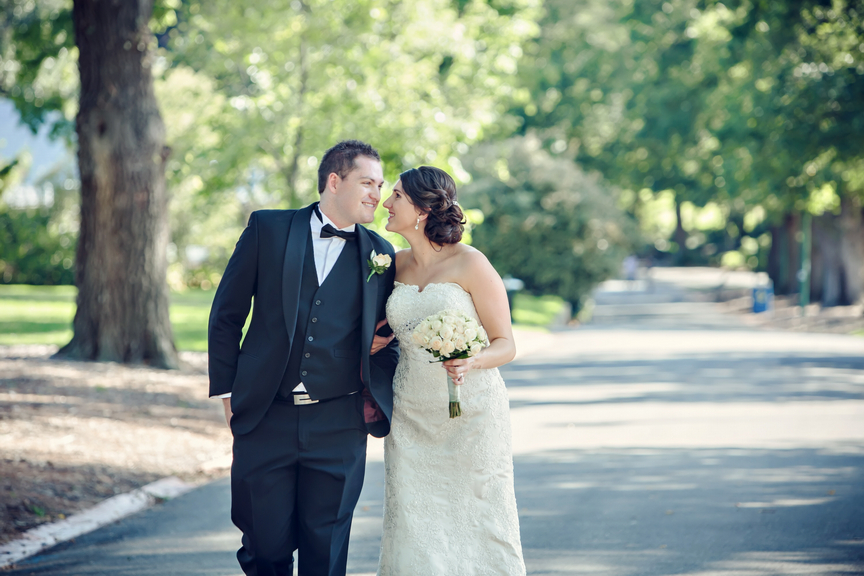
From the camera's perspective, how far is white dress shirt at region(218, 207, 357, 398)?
3.89m

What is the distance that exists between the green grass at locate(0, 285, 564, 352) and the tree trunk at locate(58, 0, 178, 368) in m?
3.16

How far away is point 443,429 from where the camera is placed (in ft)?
14.2

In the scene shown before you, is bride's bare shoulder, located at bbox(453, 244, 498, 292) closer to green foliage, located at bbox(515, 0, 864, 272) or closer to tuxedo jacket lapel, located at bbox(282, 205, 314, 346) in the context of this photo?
tuxedo jacket lapel, located at bbox(282, 205, 314, 346)

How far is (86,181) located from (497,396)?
9.50 meters

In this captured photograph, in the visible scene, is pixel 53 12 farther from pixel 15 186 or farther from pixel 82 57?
pixel 15 186

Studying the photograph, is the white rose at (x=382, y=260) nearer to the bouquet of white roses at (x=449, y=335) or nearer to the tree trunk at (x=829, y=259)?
the bouquet of white roses at (x=449, y=335)

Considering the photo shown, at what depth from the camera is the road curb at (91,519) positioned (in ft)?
18.3

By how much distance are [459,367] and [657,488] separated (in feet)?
13.4

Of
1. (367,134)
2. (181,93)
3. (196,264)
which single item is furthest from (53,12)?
(196,264)

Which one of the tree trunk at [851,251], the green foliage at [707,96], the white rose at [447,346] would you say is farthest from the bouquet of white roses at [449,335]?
the tree trunk at [851,251]

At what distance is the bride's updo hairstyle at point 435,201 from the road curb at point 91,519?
11.1 ft

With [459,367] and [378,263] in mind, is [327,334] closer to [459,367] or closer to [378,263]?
[378,263]

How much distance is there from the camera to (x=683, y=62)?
33938 millimetres

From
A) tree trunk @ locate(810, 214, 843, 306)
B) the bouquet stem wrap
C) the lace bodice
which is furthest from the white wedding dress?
tree trunk @ locate(810, 214, 843, 306)
